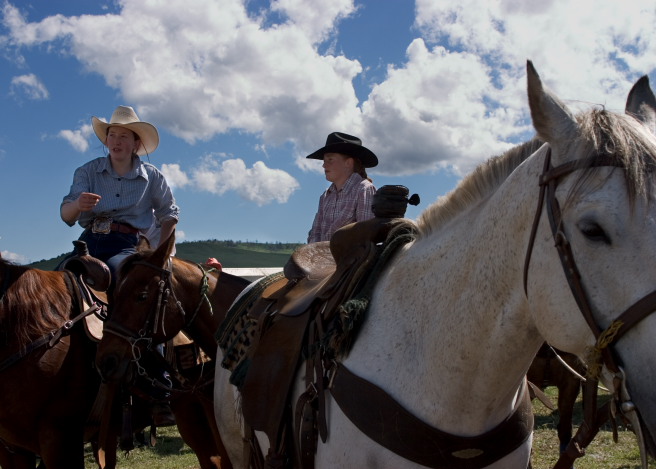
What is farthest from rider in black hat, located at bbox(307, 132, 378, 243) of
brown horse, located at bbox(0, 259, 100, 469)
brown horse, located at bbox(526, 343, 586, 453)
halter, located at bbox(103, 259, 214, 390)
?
brown horse, located at bbox(526, 343, 586, 453)

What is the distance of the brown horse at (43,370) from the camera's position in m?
3.89

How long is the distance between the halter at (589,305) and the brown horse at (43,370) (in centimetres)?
349

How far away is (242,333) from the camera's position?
10.8 ft

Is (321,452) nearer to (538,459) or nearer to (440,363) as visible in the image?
(440,363)

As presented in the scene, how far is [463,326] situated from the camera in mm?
1996

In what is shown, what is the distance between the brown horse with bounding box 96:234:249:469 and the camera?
150 inches

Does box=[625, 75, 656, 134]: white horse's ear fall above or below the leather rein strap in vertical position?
above

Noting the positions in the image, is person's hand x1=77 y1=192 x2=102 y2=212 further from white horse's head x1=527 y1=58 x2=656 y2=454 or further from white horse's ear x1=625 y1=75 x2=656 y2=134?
white horse's ear x1=625 y1=75 x2=656 y2=134

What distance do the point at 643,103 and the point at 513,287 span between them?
2.51 feet

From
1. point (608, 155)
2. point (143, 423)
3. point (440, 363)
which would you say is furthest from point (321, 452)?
point (143, 423)

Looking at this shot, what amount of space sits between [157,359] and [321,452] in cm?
250

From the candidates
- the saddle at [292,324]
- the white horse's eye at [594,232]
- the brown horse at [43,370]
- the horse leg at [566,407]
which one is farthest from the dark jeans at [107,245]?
the horse leg at [566,407]

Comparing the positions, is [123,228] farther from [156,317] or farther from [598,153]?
[598,153]

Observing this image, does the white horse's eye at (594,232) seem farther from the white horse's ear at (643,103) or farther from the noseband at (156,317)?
the noseband at (156,317)
